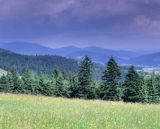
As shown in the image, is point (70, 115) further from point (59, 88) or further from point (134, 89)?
point (59, 88)

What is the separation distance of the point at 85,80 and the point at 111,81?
15.2ft

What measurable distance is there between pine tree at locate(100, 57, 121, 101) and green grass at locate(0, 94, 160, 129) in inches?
1829

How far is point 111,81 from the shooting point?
69.6 meters

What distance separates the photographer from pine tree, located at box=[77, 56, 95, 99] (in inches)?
A: 2751

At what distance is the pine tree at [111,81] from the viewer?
68.8 meters

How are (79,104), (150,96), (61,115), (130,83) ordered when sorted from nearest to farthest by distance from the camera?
(61,115)
(79,104)
(130,83)
(150,96)

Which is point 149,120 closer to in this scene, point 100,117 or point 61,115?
point 100,117

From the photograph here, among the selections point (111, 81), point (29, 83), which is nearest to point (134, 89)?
point (111, 81)

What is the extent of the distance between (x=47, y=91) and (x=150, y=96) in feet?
72.7

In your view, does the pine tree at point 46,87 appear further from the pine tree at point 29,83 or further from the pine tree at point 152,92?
the pine tree at point 152,92

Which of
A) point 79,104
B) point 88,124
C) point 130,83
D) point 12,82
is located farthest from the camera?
point 12,82

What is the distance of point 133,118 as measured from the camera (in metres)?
17.6

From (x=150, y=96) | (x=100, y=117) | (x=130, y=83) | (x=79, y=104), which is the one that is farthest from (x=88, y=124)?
(x=150, y=96)

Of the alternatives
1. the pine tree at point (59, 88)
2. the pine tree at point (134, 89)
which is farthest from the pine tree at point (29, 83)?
the pine tree at point (134, 89)
